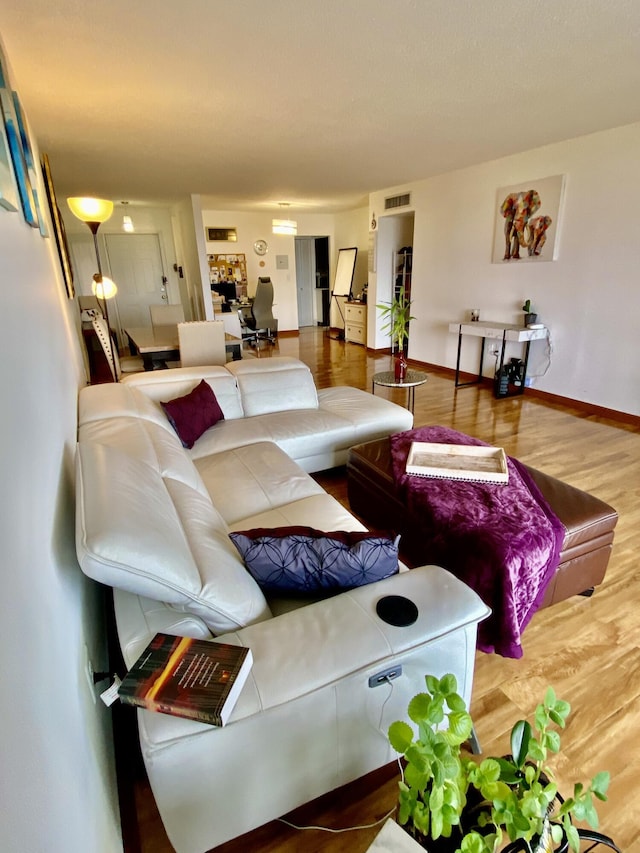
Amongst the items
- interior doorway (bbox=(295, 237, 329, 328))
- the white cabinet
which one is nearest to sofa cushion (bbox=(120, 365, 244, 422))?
the white cabinet

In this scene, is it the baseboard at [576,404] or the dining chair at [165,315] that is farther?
the dining chair at [165,315]

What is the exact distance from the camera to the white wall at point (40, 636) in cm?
54

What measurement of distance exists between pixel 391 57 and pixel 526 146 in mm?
2587

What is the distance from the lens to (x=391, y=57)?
224 cm

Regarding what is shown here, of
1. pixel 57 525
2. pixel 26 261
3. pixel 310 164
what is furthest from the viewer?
pixel 310 164

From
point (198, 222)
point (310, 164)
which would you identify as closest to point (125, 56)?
point (310, 164)

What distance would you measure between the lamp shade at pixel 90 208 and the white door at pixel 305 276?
645cm

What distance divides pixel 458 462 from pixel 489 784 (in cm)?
156

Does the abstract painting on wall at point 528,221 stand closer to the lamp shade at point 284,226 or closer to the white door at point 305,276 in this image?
the lamp shade at point 284,226

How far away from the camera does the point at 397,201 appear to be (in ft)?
20.0

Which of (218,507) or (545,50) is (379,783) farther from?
(545,50)

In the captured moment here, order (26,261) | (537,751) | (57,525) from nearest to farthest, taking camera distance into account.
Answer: (537,751)
(57,525)
(26,261)

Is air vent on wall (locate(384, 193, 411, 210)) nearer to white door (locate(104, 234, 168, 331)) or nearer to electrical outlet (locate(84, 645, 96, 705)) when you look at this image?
white door (locate(104, 234, 168, 331))

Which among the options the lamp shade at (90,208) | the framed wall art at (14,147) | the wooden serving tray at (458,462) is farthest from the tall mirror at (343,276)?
the framed wall art at (14,147)
